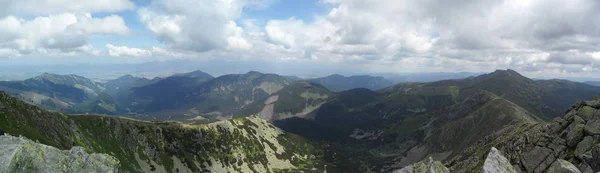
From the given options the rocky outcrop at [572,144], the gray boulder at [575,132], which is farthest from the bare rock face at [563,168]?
the gray boulder at [575,132]

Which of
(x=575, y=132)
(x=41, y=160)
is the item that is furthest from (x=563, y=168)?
(x=575, y=132)

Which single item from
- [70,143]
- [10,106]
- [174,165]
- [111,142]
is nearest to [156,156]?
[174,165]

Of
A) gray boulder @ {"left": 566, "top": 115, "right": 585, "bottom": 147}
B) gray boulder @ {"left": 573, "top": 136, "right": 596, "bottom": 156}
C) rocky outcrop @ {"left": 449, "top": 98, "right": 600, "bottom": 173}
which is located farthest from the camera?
gray boulder @ {"left": 566, "top": 115, "right": 585, "bottom": 147}

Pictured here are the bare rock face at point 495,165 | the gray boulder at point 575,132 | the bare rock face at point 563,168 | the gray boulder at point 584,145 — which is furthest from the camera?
the gray boulder at point 575,132

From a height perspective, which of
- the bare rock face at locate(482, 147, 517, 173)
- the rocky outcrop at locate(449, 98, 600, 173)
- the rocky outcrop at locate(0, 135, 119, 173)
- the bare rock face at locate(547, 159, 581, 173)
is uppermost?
the rocky outcrop at locate(0, 135, 119, 173)

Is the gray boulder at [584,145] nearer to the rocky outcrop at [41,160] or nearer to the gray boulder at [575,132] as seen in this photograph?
the gray boulder at [575,132]

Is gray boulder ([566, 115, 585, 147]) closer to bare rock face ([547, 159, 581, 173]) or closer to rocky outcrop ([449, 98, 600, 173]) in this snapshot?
rocky outcrop ([449, 98, 600, 173])

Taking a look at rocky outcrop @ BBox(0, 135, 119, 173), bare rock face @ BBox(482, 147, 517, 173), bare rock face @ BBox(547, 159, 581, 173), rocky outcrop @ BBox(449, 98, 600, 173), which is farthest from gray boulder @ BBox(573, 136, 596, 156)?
rocky outcrop @ BBox(0, 135, 119, 173)

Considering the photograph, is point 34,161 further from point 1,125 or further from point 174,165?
point 174,165
